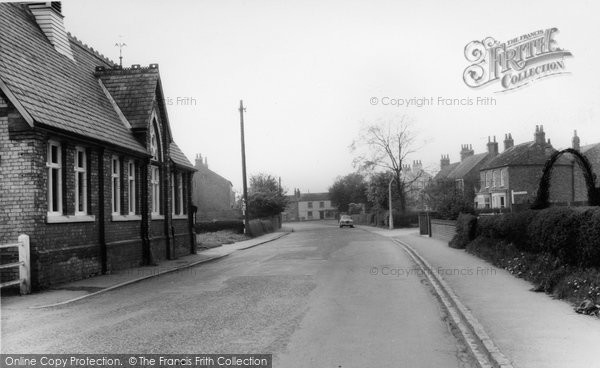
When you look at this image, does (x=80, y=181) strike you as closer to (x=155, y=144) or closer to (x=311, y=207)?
(x=155, y=144)

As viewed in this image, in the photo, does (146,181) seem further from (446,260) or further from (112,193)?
(446,260)

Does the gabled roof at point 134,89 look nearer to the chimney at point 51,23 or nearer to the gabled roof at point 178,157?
the chimney at point 51,23

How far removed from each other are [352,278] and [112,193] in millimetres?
7876

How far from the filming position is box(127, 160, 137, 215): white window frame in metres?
18.7

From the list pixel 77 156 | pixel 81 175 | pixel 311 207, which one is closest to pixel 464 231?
pixel 81 175

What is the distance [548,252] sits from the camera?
12625 millimetres

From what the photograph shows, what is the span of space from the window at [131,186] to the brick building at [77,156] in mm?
34

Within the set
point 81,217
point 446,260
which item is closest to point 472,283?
point 446,260

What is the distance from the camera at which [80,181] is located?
15.5m

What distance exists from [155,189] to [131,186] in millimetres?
2494

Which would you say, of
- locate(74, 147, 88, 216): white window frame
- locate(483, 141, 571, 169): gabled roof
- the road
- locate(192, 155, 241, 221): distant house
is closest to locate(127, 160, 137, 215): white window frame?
locate(74, 147, 88, 216): white window frame

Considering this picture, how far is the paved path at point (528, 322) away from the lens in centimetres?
647

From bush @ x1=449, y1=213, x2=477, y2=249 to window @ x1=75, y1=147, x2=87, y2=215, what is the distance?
15.2m

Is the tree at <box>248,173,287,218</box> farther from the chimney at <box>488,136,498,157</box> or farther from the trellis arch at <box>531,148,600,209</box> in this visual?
the trellis arch at <box>531,148,600,209</box>
